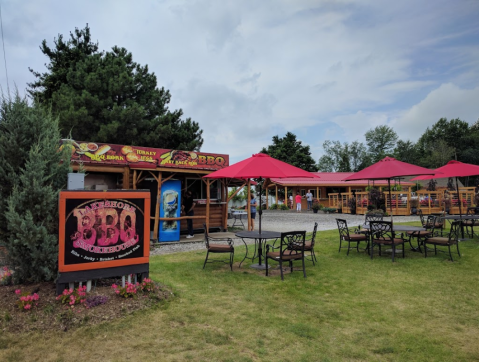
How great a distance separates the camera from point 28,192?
4004 mm

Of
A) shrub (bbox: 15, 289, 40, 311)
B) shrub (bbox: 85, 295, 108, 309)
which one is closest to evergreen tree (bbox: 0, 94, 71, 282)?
shrub (bbox: 15, 289, 40, 311)

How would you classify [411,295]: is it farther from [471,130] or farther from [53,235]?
[471,130]

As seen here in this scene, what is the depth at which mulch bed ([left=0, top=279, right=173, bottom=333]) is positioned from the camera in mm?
3387

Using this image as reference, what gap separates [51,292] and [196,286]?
2.09 metres

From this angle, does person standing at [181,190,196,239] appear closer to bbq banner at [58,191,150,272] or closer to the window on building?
the window on building

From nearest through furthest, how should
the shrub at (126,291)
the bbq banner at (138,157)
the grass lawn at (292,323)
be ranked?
the grass lawn at (292,323)
the shrub at (126,291)
the bbq banner at (138,157)

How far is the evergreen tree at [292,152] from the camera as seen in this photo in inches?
1529

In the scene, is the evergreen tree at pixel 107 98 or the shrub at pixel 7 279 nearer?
the shrub at pixel 7 279

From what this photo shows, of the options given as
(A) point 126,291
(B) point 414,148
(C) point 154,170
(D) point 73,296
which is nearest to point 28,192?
(D) point 73,296

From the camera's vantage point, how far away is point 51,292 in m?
4.06

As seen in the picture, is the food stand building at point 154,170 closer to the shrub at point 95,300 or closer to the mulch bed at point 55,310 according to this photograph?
the mulch bed at point 55,310

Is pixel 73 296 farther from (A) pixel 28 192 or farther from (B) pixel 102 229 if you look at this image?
(A) pixel 28 192

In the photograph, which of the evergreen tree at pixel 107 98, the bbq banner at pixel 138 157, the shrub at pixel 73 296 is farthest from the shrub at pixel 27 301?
the evergreen tree at pixel 107 98

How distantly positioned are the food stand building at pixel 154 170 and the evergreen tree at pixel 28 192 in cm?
432
